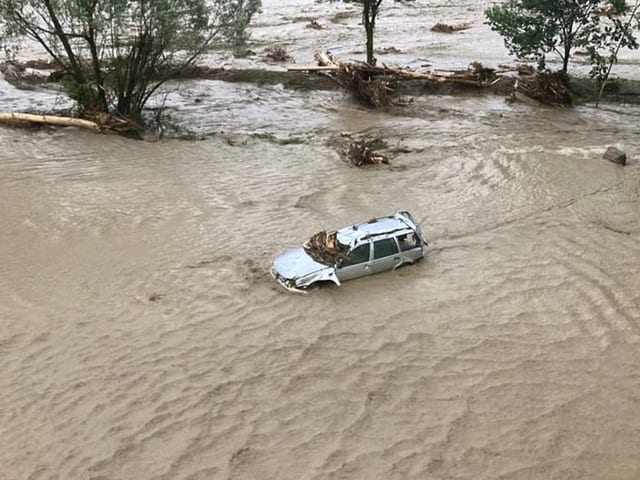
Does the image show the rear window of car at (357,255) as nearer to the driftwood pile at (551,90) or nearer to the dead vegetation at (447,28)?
the driftwood pile at (551,90)

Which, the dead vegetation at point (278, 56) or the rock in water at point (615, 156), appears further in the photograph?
the dead vegetation at point (278, 56)

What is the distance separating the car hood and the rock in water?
28.4 feet

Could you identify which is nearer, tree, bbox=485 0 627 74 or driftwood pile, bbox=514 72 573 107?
tree, bbox=485 0 627 74

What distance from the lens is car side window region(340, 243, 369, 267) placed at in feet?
33.2

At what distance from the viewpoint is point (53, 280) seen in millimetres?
10625

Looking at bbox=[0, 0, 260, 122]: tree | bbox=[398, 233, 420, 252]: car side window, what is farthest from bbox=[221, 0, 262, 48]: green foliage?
bbox=[398, 233, 420, 252]: car side window

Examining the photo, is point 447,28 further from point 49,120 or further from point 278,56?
point 49,120

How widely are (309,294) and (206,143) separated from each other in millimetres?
8755

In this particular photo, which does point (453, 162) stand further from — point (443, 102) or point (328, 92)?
point (328, 92)

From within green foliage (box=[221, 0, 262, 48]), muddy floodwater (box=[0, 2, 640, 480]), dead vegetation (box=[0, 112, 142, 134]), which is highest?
green foliage (box=[221, 0, 262, 48])

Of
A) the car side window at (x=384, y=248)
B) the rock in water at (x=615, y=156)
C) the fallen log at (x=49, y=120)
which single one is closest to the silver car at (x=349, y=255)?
the car side window at (x=384, y=248)

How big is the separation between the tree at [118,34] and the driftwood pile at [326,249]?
Result: 10313 mm

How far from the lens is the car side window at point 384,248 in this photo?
33.7 feet

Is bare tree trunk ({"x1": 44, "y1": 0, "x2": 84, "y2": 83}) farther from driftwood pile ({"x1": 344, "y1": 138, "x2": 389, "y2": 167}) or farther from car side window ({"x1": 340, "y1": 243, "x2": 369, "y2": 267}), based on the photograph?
car side window ({"x1": 340, "y1": 243, "x2": 369, "y2": 267})
